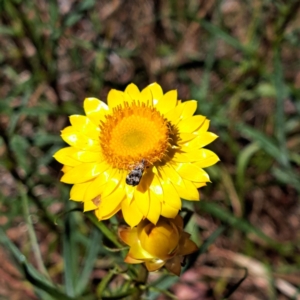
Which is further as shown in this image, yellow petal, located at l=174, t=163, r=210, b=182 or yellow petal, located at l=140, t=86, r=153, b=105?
yellow petal, located at l=140, t=86, r=153, b=105

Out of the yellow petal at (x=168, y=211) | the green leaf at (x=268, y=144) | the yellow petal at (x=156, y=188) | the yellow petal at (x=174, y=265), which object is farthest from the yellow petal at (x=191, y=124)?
the green leaf at (x=268, y=144)

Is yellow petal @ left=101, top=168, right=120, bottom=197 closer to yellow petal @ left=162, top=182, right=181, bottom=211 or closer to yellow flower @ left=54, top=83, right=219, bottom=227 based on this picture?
yellow flower @ left=54, top=83, right=219, bottom=227

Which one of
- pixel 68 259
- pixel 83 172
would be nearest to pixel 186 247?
pixel 83 172

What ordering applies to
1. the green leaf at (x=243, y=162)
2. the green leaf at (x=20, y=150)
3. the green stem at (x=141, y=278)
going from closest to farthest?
the green stem at (x=141, y=278) → the green leaf at (x=20, y=150) → the green leaf at (x=243, y=162)

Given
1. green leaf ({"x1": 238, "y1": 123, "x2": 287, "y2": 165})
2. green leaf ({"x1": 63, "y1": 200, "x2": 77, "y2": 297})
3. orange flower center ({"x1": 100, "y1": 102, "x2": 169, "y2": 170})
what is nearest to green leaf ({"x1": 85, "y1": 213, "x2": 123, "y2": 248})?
orange flower center ({"x1": 100, "y1": 102, "x2": 169, "y2": 170})

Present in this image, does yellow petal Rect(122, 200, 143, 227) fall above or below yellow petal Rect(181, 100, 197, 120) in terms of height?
below

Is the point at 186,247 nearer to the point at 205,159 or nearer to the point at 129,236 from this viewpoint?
the point at 129,236

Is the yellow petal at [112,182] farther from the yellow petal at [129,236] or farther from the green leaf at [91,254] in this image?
the green leaf at [91,254]
